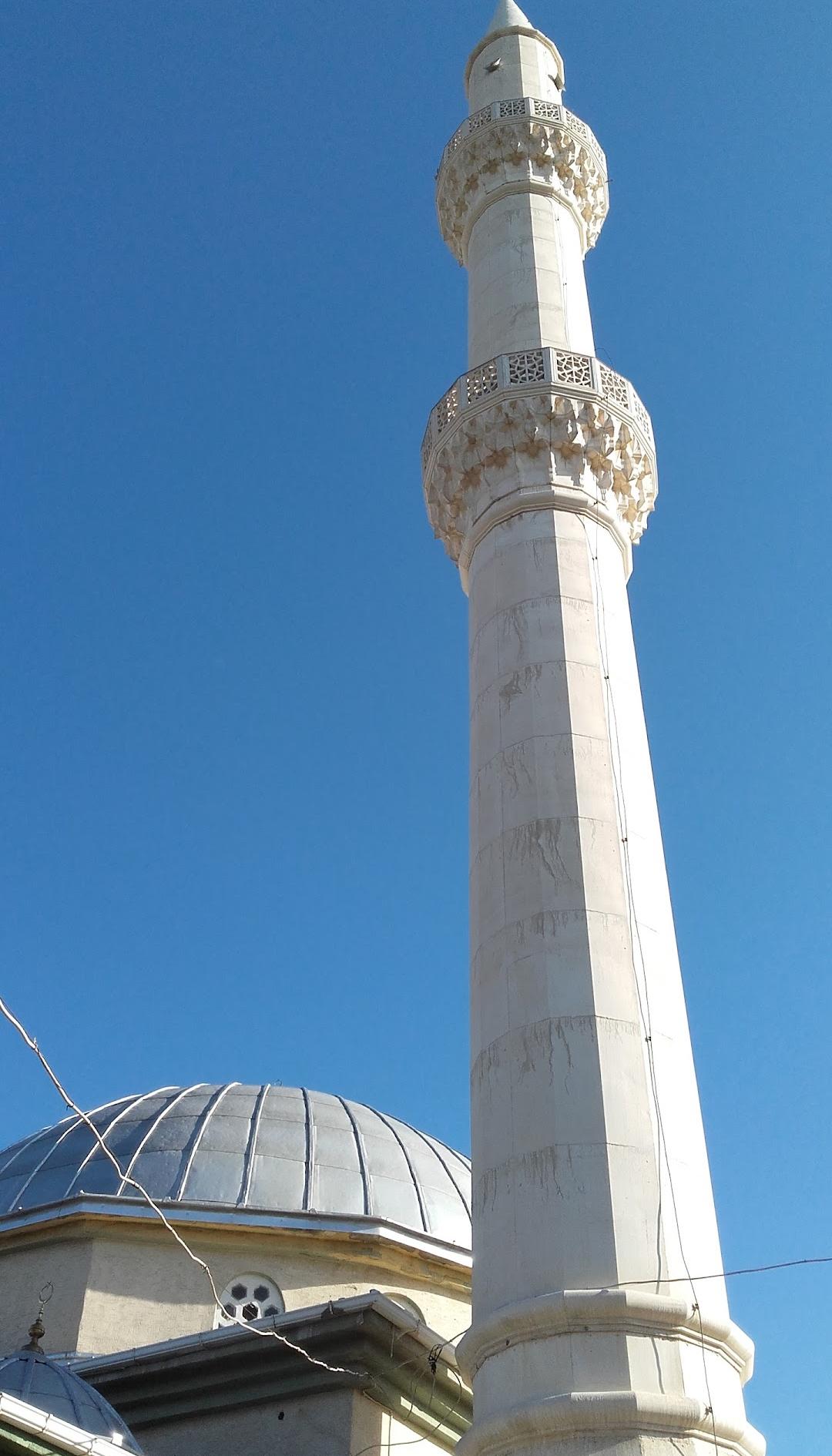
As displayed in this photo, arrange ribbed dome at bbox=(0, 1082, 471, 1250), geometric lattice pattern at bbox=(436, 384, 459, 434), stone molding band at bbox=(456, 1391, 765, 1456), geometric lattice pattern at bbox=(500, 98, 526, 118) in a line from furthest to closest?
1. geometric lattice pattern at bbox=(500, 98, 526, 118)
2. ribbed dome at bbox=(0, 1082, 471, 1250)
3. geometric lattice pattern at bbox=(436, 384, 459, 434)
4. stone molding band at bbox=(456, 1391, 765, 1456)

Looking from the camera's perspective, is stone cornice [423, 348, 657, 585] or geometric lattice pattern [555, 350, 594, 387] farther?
geometric lattice pattern [555, 350, 594, 387]

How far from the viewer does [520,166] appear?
1402 centimetres

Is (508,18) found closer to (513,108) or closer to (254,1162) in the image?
(513,108)

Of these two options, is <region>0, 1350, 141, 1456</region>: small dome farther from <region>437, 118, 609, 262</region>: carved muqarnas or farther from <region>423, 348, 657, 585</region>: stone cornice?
<region>437, 118, 609, 262</region>: carved muqarnas

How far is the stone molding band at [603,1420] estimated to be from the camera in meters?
6.07

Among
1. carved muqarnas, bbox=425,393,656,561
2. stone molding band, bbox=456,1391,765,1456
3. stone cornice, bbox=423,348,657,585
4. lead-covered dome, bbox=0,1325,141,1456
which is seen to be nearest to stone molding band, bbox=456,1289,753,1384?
stone molding band, bbox=456,1391,765,1456

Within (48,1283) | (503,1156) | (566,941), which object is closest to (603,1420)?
(503,1156)

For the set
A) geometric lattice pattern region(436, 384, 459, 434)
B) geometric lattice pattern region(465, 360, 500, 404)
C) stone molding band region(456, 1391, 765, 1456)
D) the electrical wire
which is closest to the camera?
stone molding band region(456, 1391, 765, 1456)

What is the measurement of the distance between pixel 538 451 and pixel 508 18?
864 cm

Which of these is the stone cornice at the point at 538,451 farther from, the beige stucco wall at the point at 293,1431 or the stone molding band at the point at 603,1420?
the stone molding band at the point at 603,1420

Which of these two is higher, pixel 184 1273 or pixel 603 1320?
pixel 184 1273

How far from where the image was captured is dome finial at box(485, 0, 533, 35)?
16.5 meters

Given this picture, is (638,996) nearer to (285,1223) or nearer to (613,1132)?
(613,1132)

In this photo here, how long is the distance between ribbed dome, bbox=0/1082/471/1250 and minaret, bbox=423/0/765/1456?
4774 mm
